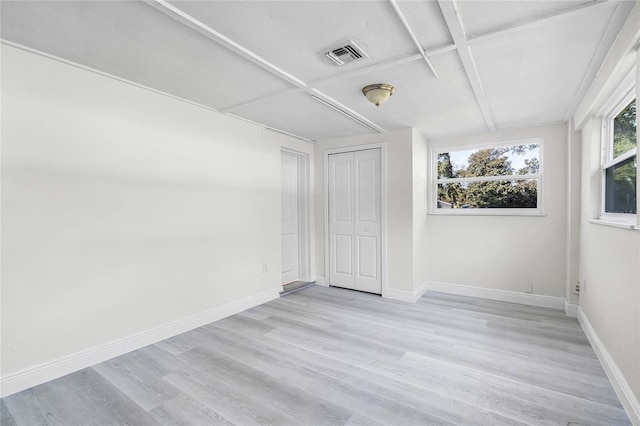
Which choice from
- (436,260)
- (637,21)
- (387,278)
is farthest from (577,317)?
(637,21)

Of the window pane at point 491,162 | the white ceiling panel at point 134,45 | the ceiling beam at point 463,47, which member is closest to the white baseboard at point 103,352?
the white ceiling panel at point 134,45

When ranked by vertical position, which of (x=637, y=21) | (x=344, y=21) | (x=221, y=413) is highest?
(x=344, y=21)

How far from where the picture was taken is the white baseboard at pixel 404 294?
4.02 m

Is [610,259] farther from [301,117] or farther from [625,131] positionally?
[301,117]

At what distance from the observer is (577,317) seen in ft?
11.0

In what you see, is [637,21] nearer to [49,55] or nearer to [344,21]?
[344,21]

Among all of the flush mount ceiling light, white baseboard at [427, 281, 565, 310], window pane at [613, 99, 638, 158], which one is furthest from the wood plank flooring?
the flush mount ceiling light

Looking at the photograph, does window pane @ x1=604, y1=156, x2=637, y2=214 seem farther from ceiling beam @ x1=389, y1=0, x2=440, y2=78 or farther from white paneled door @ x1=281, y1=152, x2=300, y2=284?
white paneled door @ x1=281, y1=152, x2=300, y2=284

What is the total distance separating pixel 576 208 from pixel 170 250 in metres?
4.43

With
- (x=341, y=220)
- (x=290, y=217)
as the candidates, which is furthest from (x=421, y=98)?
(x=290, y=217)

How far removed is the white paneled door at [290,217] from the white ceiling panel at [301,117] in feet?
2.12

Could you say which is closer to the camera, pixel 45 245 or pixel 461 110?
pixel 45 245

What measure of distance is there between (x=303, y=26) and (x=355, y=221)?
3.08 metres

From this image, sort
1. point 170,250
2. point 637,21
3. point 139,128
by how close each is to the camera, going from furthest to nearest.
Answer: point 170,250
point 139,128
point 637,21
